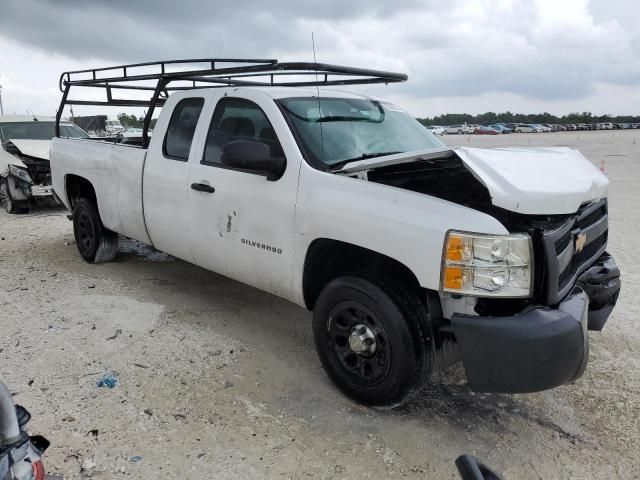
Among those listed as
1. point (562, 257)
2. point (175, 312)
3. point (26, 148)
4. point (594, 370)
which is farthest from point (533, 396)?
point (26, 148)

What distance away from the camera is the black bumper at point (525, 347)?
8.34 ft

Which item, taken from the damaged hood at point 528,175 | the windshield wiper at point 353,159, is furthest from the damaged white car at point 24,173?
the damaged hood at point 528,175

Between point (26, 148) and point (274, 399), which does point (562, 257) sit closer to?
point (274, 399)

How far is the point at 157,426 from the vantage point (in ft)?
9.93

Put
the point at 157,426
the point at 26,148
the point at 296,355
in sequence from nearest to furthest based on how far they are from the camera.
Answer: the point at 157,426, the point at 296,355, the point at 26,148

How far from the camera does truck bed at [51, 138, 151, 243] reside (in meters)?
4.92

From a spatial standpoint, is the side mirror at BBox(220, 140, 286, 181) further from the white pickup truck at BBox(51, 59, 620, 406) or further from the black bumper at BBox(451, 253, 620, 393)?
the black bumper at BBox(451, 253, 620, 393)

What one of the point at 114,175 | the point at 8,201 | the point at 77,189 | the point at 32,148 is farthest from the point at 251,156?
the point at 8,201

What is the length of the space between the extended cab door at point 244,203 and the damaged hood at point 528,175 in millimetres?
580

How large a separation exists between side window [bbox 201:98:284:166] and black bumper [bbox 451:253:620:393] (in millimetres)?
1825

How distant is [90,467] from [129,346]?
1.41 m

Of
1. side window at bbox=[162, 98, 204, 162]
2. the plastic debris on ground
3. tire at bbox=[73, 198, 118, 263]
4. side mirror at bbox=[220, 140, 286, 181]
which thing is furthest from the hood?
side mirror at bbox=[220, 140, 286, 181]

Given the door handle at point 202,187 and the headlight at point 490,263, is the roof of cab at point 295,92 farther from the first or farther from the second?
the headlight at point 490,263

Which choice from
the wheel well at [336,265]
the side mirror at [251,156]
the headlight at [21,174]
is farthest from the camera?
the headlight at [21,174]
